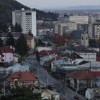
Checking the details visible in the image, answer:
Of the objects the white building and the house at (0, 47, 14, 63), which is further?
the white building

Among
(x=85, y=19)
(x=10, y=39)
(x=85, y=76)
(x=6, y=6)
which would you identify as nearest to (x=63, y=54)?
(x=10, y=39)

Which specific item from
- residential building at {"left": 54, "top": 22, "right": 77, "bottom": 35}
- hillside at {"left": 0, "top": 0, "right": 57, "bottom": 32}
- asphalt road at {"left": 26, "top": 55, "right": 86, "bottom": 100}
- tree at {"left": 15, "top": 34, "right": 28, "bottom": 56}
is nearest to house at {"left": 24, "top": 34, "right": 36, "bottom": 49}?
tree at {"left": 15, "top": 34, "right": 28, "bottom": 56}

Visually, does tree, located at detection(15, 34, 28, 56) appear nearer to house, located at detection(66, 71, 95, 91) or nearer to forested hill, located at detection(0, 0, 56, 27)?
house, located at detection(66, 71, 95, 91)

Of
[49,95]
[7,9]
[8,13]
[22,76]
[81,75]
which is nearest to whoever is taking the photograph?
[49,95]

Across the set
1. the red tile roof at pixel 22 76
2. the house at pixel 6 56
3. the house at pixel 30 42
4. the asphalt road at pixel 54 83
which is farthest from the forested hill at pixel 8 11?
the red tile roof at pixel 22 76

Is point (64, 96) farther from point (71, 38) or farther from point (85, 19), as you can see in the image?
point (85, 19)

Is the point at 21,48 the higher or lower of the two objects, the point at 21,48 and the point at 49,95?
the lower

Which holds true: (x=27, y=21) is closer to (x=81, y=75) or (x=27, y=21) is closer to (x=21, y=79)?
(x=81, y=75)

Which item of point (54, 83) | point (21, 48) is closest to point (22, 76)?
point (54, 83)

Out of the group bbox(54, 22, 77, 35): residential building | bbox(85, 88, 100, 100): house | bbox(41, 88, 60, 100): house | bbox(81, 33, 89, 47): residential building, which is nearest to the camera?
bbox(41, 88, 60, 100): house

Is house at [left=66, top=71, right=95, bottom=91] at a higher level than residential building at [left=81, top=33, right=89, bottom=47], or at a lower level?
higher

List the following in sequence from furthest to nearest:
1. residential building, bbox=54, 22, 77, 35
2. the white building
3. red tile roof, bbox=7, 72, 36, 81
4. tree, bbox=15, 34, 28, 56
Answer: the white building, residential building, bbox=54, 22, 77, 35, tree, bbox=15, 34, 28, 56, red tile roof, bbox=7, 72, 36, 81

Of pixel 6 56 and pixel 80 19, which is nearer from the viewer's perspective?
pixel 6 56
